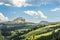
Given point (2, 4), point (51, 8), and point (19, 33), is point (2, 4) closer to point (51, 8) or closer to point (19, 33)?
point (19, 33)

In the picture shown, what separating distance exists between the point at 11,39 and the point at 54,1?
2455 mm

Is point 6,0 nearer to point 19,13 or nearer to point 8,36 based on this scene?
point 19,13

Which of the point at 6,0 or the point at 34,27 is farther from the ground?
the point at 6,0

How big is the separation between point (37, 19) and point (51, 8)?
30.4 inches

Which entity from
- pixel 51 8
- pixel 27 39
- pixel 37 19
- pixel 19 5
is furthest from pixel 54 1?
pixel 27 39

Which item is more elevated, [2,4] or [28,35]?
[2,4]

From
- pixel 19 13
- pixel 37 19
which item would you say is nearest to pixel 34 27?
pixel 37 19

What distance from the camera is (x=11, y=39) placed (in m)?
7.11

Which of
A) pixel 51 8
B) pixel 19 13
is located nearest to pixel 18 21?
pixel 19 13

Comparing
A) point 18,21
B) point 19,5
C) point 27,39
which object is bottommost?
point 27,39

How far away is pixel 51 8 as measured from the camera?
7371 mm

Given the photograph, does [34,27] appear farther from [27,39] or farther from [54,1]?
[54,1]

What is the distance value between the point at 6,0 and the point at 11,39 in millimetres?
1725

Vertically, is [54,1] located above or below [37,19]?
above
